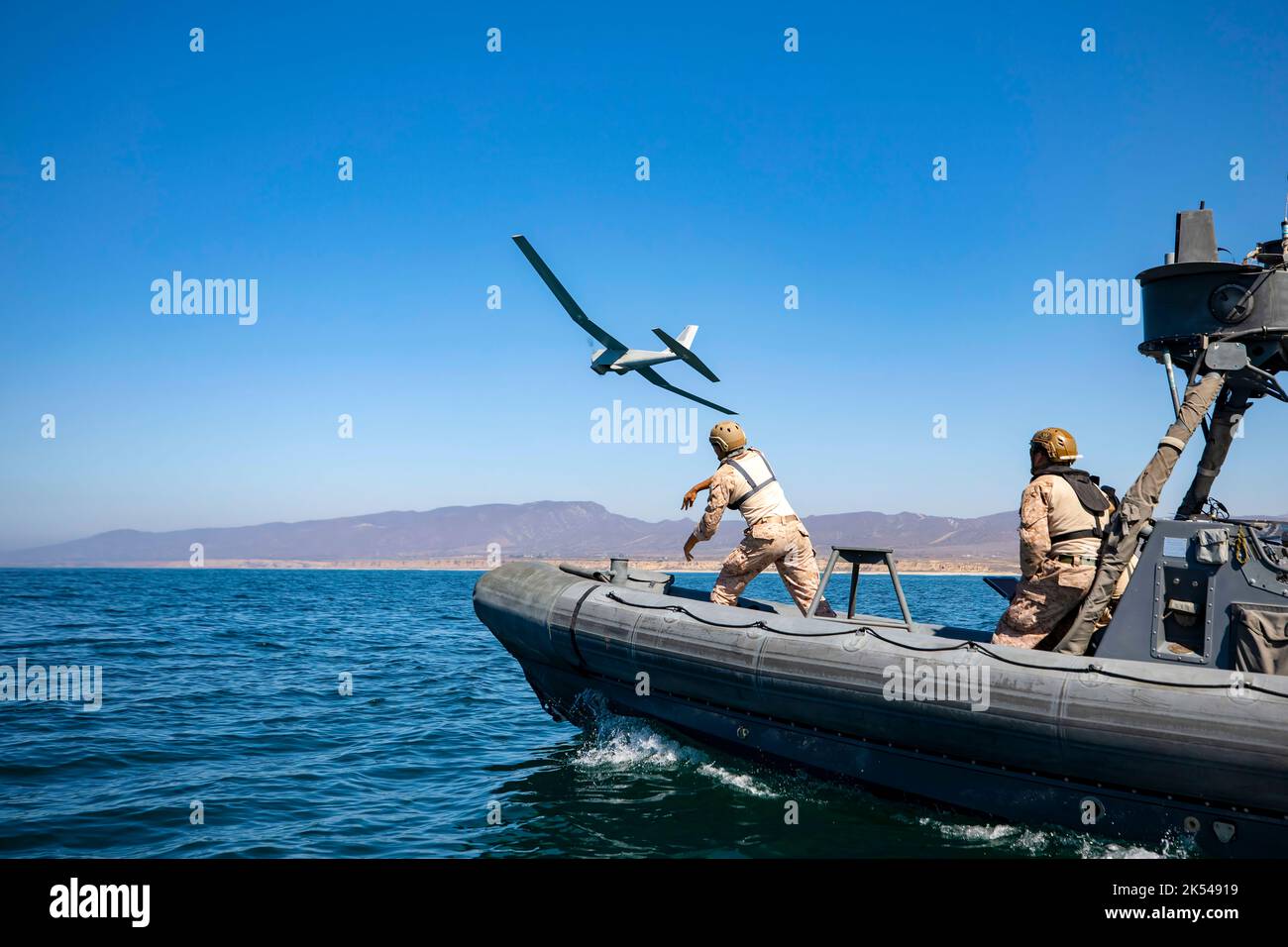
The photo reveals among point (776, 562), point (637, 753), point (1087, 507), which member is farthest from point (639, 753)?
point (1087, 507)

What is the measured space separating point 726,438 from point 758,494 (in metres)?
0.65

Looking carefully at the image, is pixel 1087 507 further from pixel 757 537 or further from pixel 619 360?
pixel 619 360

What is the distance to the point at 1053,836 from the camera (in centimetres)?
558

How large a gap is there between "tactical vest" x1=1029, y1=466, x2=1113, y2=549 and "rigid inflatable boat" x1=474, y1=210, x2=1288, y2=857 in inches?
6.2

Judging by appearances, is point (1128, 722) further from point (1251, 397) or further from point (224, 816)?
point (224, 816)

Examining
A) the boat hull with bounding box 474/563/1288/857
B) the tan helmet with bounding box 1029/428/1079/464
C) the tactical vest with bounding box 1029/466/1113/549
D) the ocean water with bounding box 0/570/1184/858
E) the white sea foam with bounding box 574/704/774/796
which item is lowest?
the ocean water with bounding box 0/570/1184/858

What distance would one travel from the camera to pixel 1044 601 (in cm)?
631

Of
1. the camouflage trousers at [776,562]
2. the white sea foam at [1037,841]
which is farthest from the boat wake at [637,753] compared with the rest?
the white sea foam at [1037,841]

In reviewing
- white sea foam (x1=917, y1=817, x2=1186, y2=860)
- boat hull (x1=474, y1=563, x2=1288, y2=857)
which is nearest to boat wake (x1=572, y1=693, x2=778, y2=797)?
boat hull (x1=474, y1=563, x2=1288, y2=857)

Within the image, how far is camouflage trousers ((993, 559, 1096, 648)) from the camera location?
20.2ft

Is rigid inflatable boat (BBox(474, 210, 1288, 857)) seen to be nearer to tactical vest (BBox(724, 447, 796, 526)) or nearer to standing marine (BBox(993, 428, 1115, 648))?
standing marine (BBox(993, 428, 1115, 648))

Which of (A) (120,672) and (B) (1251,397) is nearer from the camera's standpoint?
(B) (1251,397)
